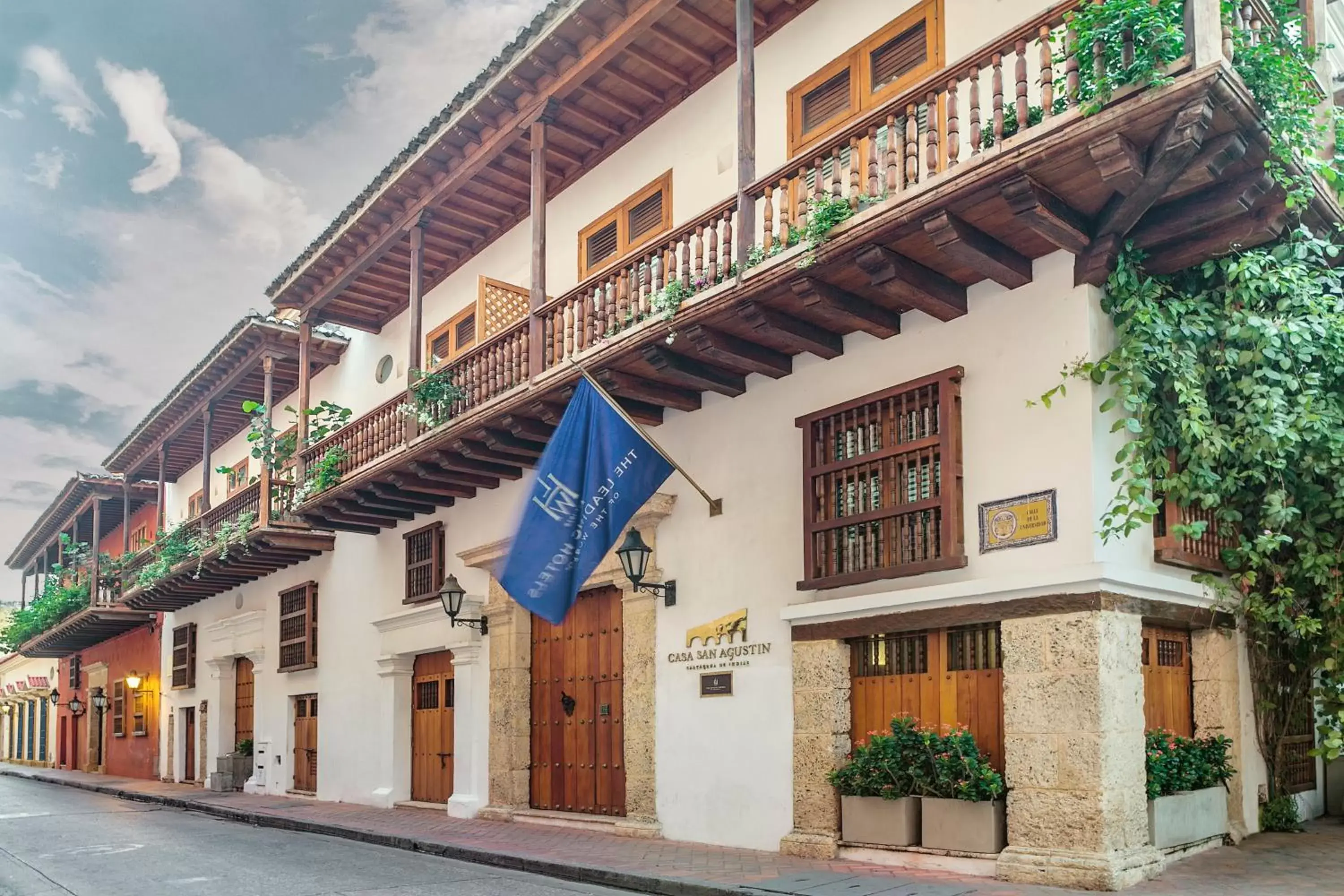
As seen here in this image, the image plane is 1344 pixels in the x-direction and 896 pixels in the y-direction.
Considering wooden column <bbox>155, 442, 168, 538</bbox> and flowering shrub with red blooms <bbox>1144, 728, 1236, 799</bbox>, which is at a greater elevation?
wooden column <bbox>155, 442, 168, 538</bbox>

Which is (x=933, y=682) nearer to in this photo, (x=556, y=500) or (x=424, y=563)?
(x=556, y=500)

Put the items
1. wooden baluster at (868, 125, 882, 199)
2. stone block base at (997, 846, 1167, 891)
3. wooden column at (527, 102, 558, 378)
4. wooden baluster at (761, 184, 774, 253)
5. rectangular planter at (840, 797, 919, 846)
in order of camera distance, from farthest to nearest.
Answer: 1. wooden column at (527, 102, 558, 378)
2. wooden baluster at (761, 184, 774, 253)
3. rectangular planter at (840, 797, 919, 846)
4. wooden baluster at (868, 125, 882, 199)
5. stone block base at (997, 846, 1167, 891)

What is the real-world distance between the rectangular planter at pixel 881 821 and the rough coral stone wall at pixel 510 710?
555 cm

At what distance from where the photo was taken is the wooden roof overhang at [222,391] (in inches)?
799

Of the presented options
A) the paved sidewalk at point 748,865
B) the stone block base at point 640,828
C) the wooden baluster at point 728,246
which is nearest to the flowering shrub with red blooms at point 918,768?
the paved sidewalk at point 748,865

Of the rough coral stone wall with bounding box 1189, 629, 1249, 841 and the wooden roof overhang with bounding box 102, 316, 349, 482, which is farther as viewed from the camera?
the wooden roof overhang with bounding box 102, 316, 349, 482

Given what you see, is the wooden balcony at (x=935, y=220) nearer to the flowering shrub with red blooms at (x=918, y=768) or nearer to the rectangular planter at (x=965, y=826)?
the flowering shrub with red blooms at (x=918, y=768)

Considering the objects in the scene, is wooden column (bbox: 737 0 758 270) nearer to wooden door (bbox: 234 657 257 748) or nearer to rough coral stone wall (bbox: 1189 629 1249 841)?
rough coral stone wall (bbox: 1189 629 1249 841)

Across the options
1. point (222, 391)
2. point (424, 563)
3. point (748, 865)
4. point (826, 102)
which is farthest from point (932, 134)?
point (222, 391)

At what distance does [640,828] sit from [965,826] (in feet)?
13.5

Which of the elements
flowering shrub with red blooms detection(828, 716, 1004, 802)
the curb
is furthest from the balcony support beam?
the curb

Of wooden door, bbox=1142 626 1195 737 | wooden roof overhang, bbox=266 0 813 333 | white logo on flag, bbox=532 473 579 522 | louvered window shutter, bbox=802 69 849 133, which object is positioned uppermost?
wooden roof overhang, bbox=266 0 813 333

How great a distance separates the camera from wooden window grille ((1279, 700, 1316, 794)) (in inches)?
418

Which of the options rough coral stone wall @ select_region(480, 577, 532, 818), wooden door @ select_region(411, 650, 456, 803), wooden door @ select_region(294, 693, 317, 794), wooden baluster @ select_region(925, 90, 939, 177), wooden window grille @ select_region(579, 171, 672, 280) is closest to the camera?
wooden baluster @ select_region(925, 90, 939, 177)
